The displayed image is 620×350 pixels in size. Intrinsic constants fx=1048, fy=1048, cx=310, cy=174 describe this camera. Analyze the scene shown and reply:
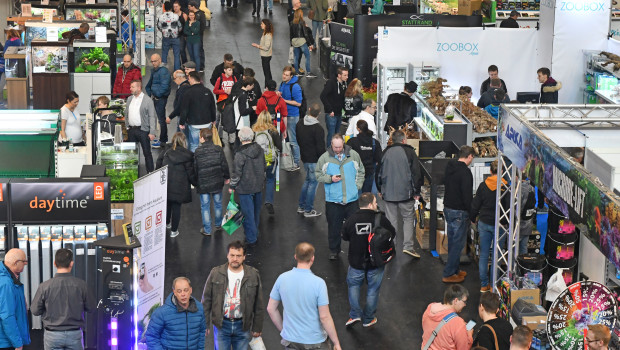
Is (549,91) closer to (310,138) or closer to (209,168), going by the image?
(310,138)

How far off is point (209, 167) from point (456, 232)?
3.19m

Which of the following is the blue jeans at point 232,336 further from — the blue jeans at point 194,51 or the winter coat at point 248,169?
the blue jeans at point 194,51

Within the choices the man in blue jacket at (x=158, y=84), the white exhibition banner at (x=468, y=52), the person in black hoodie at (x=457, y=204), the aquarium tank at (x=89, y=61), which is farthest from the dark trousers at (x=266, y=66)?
the person in black hoodie at (x=457, y=204)

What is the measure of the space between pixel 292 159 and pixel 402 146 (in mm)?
3699

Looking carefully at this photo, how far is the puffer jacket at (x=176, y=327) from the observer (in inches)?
326

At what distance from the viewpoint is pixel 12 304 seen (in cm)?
913

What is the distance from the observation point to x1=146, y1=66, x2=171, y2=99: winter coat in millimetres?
16859

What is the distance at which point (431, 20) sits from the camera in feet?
66.7

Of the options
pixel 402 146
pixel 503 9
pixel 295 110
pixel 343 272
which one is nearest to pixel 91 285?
pixel 343 272

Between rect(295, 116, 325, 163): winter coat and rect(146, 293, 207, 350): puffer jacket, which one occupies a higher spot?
rect(295, 116, 325, 163): winter coat

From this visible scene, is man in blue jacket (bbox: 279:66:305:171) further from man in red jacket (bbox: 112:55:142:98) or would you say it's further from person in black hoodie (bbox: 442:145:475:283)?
person in black hoodie (bbox: 442:145:475:283)

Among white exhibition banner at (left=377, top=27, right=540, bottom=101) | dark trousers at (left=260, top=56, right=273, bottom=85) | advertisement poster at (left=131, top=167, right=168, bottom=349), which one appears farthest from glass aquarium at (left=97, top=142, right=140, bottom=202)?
dark trousers at (left=260, top=56, right=273, bottom=85)

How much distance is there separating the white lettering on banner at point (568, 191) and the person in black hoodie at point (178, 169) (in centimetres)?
534

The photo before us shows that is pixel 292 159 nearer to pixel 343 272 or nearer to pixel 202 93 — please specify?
pixel 202 93
